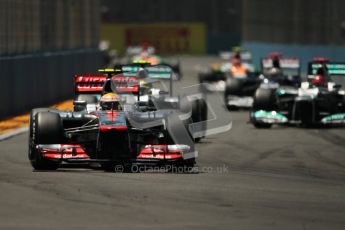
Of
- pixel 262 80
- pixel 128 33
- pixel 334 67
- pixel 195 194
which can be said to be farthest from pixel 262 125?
pixel 128 33

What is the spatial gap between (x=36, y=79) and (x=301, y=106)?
10451 millimetres

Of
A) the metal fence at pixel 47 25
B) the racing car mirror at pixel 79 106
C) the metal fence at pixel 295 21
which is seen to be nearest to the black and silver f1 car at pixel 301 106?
the metal fence at pixel 47 25

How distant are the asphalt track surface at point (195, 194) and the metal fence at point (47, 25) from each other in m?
11.7

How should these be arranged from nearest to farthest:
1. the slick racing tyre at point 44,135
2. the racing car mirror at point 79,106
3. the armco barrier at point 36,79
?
the slick racing tyre at point 44,135 → the racing car mirror at point 79,106 → the armco barrier at point 36,79

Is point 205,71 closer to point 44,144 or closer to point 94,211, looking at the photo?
point 44,144

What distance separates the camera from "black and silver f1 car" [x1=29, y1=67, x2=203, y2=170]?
627 inches

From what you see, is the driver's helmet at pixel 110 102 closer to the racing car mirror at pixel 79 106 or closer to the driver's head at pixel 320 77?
the racing car mirror at pixel 79 106

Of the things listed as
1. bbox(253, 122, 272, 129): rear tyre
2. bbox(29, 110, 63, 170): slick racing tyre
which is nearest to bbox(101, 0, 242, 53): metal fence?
bbox(253, 122, 272, 129): rear tyre

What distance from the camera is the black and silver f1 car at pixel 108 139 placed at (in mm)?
15922

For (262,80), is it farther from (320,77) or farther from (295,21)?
(295,21)

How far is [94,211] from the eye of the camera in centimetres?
1204

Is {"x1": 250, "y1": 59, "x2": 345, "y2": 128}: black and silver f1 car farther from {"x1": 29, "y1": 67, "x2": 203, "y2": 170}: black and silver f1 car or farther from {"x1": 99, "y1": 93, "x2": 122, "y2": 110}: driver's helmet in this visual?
{"x1": 29, "y1": 67, "x2": 203, "y2": 170}: black and silver f1 car

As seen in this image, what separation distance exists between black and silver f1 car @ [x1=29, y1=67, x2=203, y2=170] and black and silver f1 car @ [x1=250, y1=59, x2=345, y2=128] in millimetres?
8446

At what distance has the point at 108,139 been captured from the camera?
16031mm
